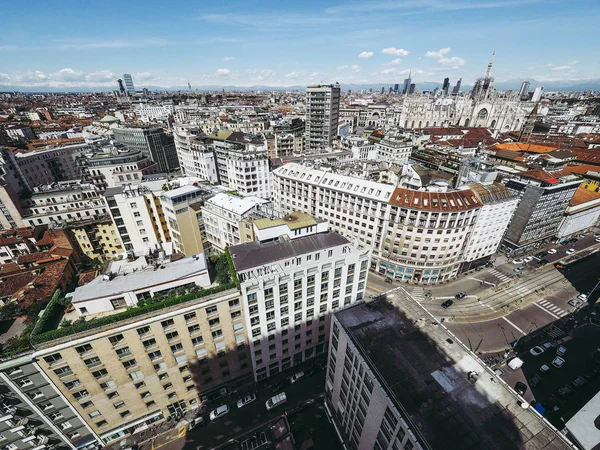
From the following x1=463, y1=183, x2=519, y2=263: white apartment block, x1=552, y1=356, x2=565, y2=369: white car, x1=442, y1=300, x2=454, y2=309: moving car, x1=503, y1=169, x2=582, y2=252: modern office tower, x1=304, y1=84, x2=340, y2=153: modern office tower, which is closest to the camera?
x1=552, y1=356, x2=565, y2=369: white car

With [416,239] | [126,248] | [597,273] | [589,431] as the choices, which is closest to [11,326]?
[126,248]

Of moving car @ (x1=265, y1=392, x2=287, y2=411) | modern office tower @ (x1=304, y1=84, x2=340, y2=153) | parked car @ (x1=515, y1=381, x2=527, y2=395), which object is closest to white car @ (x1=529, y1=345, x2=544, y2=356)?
parked car @ (x1=515, y1=381, x2=527, y2=395)

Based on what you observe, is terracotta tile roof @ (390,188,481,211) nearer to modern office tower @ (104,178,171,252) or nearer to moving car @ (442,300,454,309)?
moving car @ (442,300,454,309)

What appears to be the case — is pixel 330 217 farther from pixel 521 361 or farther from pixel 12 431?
pixel 12 431

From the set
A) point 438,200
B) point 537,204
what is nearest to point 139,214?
point 438,200

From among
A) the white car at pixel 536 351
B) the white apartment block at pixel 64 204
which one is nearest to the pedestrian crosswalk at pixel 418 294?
the white car at pixel 536 351
